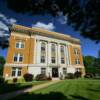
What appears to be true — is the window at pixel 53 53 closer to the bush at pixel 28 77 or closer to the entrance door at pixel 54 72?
the entrance door at pixel 54 72

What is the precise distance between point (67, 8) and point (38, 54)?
1311 inches

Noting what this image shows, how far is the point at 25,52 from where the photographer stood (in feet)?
125

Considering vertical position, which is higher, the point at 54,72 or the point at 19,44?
the point at 19,44

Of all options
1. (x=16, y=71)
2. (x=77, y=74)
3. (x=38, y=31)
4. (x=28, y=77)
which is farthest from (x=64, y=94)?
(x=77, y=74)

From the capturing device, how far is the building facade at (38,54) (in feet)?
118

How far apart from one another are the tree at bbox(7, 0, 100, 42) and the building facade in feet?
93.6

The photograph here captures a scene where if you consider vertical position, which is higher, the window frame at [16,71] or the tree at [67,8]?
the tree at [67,8]

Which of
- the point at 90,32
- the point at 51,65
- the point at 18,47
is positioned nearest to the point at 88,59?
the point at 51,65

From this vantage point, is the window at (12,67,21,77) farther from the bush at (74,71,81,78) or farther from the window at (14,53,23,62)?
the bush at (74,71,81,78)

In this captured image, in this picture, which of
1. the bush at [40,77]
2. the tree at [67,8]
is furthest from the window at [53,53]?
the tree at [67,8]

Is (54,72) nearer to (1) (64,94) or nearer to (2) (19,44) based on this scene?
(2) (19,44)

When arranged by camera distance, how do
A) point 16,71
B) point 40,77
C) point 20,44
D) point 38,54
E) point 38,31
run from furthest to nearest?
point 38,31
point 38,54
point 20,44
point 16,71
point 40,77

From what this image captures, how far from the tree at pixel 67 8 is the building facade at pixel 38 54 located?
28.5 metres

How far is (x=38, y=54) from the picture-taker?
39.2 metres
